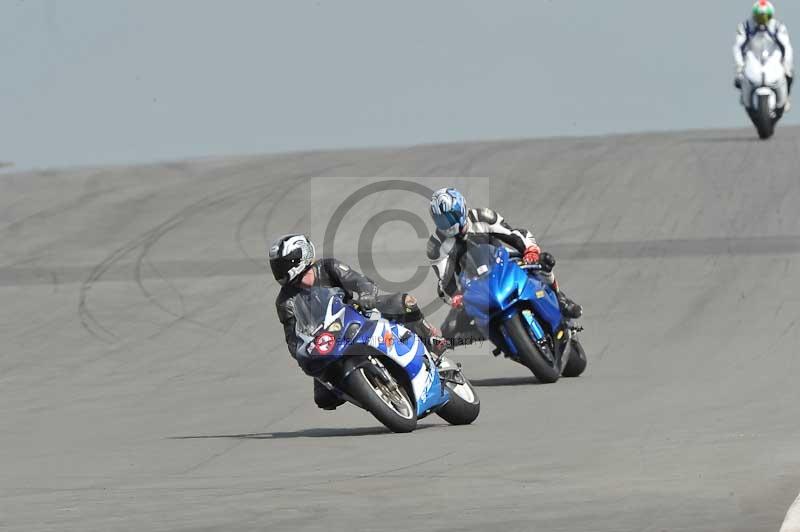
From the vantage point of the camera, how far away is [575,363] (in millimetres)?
15484

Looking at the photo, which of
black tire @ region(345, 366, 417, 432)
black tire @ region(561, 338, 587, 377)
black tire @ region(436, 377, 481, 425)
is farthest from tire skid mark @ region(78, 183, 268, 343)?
black tire @ region(345, 366, 417, 432)

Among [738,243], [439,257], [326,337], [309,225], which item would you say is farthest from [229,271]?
[326,337]

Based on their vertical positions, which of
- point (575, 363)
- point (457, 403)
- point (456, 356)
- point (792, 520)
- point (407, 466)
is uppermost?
point (792, 520)

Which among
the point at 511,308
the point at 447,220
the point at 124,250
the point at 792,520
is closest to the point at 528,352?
the point at 511,308

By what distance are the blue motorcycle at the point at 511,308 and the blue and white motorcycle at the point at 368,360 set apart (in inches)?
91.4

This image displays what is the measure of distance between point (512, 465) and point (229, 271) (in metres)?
14.2

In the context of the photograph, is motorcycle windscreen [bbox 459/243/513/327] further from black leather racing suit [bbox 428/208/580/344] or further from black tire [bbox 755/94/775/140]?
black tire [bbox 755/94/775/140]

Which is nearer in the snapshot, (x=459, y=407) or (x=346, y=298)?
(x=346, y=298)

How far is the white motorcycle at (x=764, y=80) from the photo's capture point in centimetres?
3014

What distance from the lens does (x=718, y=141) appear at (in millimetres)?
33688

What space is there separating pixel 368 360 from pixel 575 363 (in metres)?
3.95

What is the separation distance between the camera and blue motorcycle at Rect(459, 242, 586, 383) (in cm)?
1455

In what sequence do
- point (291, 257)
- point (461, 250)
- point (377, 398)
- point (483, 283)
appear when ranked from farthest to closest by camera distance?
point (461, 250), point (483, 283), point (291, 257), point (377, 398)

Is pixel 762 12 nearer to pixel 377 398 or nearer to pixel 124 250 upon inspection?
pixel 124 250
